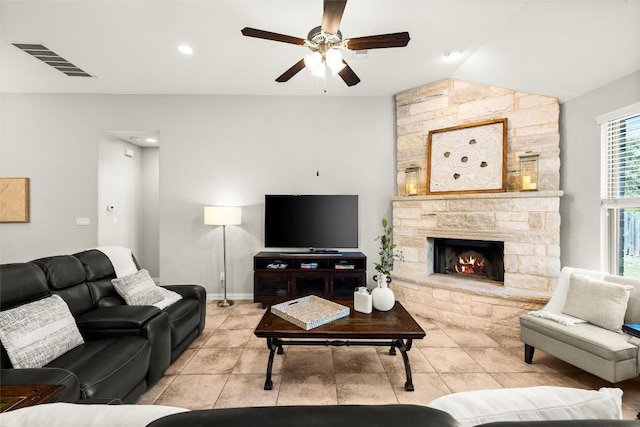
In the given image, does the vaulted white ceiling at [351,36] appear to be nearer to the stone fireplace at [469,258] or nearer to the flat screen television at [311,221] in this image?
the flat screen television at [311,221]

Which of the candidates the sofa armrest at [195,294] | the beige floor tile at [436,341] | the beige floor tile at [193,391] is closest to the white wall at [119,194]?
the sofa armrest at [195,294]

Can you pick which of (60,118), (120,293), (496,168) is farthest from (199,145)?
(496,168)

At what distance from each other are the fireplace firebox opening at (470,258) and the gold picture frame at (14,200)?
5.86 meters

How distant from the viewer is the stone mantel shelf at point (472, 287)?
2.88 m

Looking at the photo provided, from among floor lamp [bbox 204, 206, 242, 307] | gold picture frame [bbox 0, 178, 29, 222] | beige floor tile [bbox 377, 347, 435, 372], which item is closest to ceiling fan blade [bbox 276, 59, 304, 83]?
floor lamp [bbox 204, 206, 242, 307]

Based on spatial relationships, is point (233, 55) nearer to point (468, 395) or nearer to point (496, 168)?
point (496, 168)

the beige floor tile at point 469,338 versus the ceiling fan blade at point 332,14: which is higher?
the ceiling fan blade at point 332,14

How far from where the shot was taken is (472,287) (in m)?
3.18

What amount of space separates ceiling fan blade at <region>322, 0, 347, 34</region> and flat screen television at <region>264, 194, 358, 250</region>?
2344mm

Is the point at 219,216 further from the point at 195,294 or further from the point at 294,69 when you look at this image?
the point at 294,69

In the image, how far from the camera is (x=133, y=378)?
1729mm

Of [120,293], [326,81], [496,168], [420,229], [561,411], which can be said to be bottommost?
[120,293]

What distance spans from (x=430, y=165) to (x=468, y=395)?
3422 millimetres

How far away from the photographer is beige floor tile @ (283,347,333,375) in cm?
226
